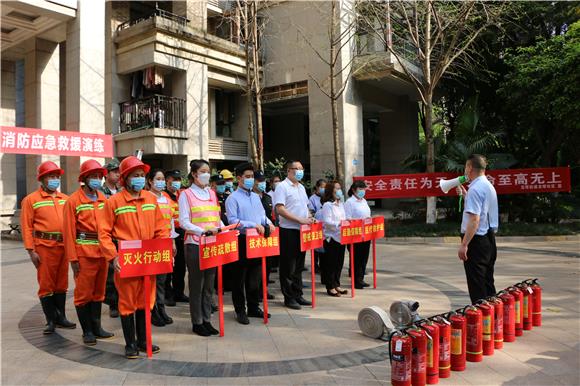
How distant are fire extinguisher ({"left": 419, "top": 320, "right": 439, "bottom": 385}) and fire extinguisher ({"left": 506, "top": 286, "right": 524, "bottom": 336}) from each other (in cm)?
142

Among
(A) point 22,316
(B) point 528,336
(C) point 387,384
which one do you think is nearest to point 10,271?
(A) point 22,316

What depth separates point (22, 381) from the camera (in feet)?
11.6

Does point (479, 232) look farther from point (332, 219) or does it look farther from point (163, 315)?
point (163, 315)

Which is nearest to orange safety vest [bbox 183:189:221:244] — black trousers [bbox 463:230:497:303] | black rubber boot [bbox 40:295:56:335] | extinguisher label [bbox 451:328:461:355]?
black rubber boot [bbox 40:295:56:335]

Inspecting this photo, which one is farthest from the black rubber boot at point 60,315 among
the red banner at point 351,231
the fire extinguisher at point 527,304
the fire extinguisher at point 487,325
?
the fire extinguisher at point 527,304

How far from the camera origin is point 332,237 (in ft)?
20.5

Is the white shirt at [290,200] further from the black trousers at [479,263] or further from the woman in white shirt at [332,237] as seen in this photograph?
the black trousers at [479,263]

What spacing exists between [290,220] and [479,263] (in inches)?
89.2

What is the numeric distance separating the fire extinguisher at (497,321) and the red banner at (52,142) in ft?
34.2

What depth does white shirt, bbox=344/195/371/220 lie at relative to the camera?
675cm

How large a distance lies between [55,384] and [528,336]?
14.5 ft

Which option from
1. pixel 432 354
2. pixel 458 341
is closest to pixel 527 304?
pixel 458 341

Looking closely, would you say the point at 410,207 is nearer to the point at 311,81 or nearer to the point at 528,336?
the point at 311,81

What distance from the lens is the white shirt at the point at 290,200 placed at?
551cm
